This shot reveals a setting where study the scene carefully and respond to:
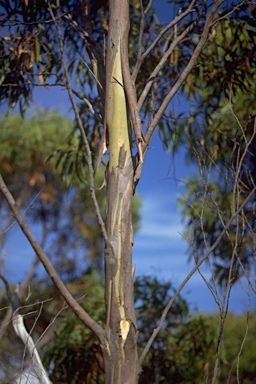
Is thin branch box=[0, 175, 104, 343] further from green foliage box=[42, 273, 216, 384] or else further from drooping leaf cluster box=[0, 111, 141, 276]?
drooping leaf cluster box=[0, 111, 141, 276]

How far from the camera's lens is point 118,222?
8.24 ft

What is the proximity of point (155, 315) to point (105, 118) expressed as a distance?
2881 mm

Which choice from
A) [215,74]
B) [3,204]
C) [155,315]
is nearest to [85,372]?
[155,315]

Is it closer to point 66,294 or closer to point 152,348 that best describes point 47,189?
point 152,348

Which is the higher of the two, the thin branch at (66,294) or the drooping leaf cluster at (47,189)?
the drooping leaf cluster at (47,189)

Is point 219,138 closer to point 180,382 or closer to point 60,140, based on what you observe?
point 180,382

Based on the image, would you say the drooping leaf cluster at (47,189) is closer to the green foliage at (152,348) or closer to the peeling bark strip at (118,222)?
the green foliage at (152,348)

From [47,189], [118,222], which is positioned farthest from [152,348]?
[47,189]

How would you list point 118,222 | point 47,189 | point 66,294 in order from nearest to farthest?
point 66,294 < point 118,222 < point 47,189

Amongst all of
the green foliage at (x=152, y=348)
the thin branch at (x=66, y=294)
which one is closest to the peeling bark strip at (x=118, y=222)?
the thin branch at (x=66, y=294)

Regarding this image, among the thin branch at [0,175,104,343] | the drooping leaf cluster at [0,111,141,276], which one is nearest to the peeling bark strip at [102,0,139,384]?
the thin branch at [0,175,104,343]

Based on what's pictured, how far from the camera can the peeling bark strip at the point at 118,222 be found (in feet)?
7.68

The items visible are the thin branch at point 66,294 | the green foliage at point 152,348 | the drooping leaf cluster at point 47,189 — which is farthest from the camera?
the drooping leaf cluster at point 47,189

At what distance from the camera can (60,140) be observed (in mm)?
10125
